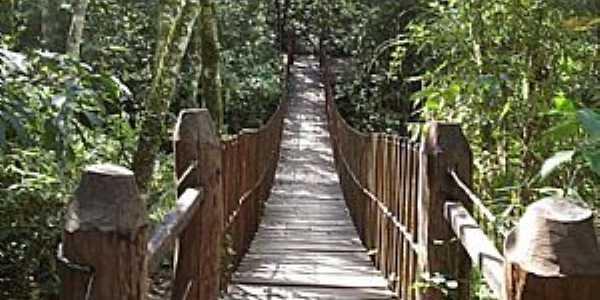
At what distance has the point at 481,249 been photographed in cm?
201

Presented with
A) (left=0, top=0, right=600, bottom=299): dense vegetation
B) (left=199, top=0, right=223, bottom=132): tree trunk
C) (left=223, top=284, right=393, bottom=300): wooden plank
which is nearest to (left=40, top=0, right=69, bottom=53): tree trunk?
(left=0, top=0, right=600, bottom=299): dense vegetation

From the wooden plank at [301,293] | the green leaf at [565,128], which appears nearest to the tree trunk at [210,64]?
the wooden plank at [301,293]

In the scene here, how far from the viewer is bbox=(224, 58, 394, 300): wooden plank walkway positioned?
4.50 m

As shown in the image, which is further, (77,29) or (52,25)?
(52,25)

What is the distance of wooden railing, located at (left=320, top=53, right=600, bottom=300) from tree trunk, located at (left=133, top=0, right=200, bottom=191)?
130cm

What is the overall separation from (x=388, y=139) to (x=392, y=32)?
10898 millimetres

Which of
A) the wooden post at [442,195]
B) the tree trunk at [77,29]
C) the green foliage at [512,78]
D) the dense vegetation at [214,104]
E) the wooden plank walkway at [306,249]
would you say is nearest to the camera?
the dense vegetation at [214,104]

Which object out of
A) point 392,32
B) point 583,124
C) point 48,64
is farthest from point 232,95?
point 583,124

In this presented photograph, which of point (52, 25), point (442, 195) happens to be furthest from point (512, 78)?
point (52, 25)

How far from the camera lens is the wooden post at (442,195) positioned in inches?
116

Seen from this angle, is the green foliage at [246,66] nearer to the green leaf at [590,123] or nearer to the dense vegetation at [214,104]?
the dense vegetation at [214,104]

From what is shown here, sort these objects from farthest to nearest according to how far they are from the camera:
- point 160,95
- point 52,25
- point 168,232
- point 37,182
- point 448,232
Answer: point 52,25 < point 160,95 < point 37,182 < point 448,232 < point 168,232

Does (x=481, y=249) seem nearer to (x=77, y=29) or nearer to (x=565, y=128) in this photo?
(x=565, y=128)

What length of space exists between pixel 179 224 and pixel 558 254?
39.5 inches
